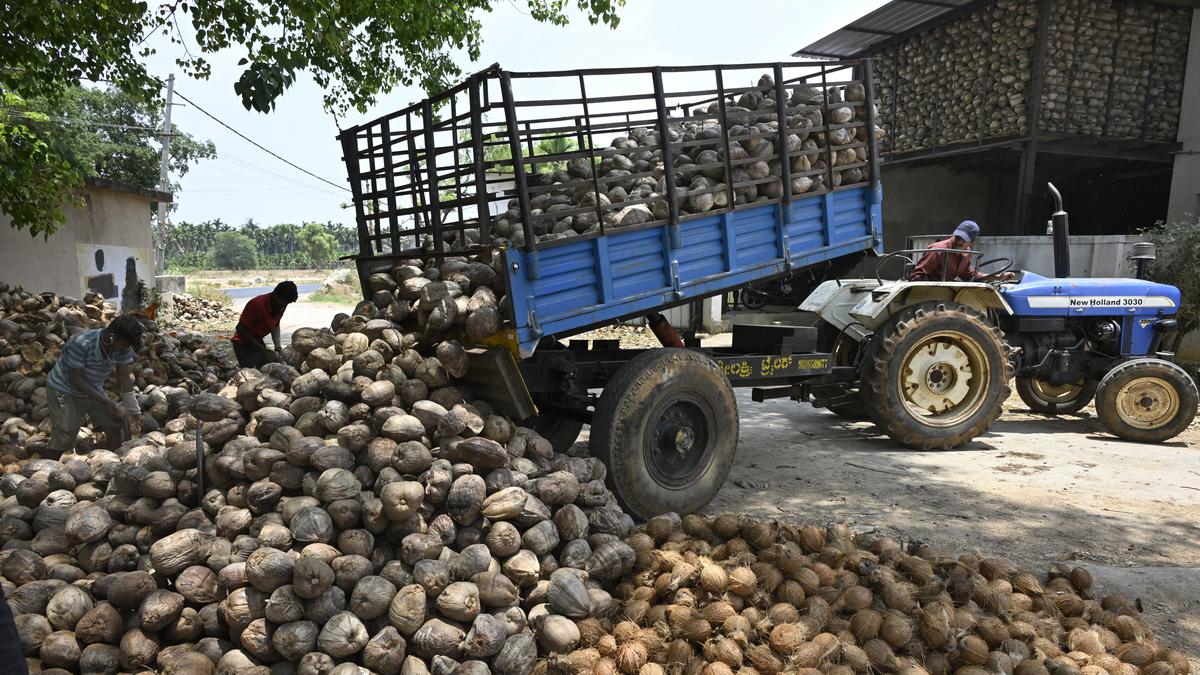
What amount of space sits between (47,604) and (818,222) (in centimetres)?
501

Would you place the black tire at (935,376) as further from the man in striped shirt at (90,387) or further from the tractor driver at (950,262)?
the man in striped shirt at (90,387)

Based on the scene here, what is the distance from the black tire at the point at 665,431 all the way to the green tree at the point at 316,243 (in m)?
74.7

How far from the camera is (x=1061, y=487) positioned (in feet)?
16.8

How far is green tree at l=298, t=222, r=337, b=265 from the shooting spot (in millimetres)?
74688

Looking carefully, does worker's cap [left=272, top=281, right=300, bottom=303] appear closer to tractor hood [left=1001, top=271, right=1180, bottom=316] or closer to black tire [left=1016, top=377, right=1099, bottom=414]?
tractor hood [left=1001, top=271, right=1180, bottom=316]

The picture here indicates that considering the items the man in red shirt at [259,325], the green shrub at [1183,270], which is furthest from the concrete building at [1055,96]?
the man in red shirt at [259,325]

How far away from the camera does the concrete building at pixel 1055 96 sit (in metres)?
12.3

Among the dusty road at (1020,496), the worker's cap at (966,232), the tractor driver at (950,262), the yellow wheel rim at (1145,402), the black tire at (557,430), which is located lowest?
the dusty road at (1020,496)

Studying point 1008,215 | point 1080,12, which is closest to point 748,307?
point 1080,12

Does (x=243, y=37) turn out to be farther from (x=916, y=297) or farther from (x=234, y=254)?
(x=234, y=254)

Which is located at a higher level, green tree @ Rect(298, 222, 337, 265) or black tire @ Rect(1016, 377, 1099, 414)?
green tree @ Rect(298, 222, 337, 265)

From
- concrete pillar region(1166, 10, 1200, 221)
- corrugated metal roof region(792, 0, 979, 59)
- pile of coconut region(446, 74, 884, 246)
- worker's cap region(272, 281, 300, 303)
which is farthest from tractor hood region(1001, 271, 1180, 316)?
corrugated metal roof region(792, 0, 979, 59)

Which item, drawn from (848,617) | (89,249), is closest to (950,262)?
(848,617)

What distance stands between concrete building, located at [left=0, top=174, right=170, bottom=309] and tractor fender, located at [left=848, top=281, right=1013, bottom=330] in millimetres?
12910
